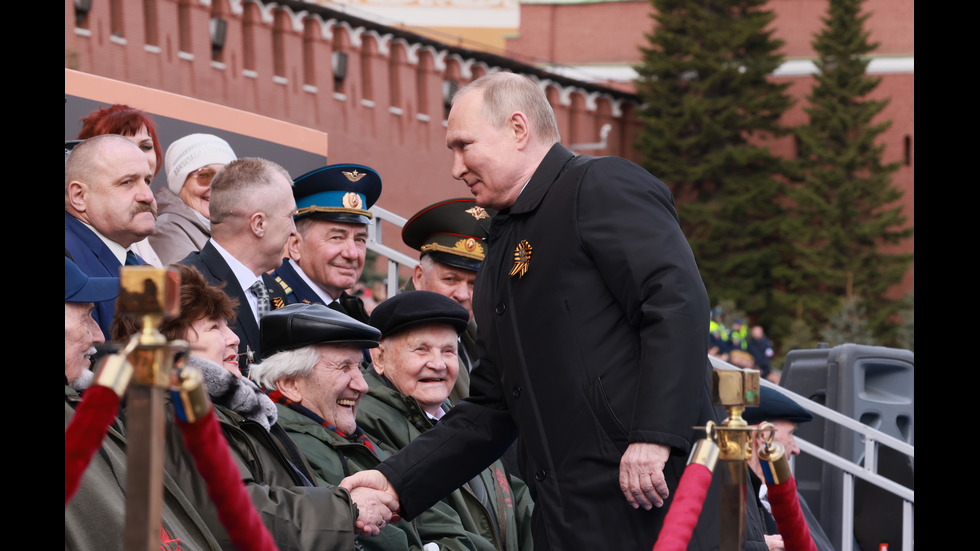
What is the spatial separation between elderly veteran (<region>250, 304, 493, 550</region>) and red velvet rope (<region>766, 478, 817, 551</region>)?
1319 mm

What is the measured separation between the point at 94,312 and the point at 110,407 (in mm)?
2043

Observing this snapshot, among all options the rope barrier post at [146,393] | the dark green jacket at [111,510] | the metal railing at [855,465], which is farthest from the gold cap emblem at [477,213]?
the rope barrier post at [146,393]

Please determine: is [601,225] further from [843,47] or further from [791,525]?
[843,47]

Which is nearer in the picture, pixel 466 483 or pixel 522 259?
pixel 522 259

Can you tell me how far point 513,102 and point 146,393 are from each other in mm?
1423

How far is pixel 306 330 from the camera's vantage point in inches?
153

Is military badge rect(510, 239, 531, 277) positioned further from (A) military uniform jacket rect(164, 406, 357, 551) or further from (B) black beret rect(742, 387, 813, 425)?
(B) black beret rect(742, 387, 813, 425)

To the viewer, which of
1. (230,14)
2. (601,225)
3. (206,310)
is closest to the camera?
(601,225)

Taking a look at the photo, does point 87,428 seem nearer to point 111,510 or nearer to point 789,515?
point 111,510

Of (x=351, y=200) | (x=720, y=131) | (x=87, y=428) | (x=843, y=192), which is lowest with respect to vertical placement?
(x=87, y=428)

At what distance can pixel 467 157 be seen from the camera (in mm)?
3199

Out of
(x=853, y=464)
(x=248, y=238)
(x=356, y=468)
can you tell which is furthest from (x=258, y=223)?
(x=853, y=464)

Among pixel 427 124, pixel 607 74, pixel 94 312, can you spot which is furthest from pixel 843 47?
pixel 94 312

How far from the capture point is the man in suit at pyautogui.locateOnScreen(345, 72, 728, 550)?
9.23ft
